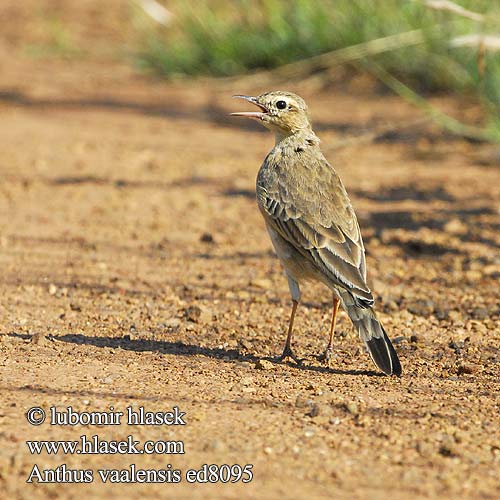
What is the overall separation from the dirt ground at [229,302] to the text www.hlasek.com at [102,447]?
A: 49mm

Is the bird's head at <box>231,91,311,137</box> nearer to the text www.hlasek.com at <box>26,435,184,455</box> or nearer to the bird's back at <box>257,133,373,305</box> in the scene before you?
the bird's back at <box>257,133,373,305</box>

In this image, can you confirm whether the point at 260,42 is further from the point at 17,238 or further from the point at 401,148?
the point at 17,238

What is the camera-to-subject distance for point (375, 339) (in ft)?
17.4

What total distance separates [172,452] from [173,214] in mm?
4599

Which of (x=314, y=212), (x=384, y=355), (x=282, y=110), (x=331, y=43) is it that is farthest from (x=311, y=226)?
(x=331, y=43)

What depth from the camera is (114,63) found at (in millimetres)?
14828

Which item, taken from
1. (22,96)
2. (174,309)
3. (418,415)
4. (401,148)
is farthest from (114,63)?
(418,415)

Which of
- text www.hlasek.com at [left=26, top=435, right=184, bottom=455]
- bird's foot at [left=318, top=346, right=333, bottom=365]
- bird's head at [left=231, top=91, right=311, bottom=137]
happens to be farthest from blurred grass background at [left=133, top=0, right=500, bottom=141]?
text www.hlasek.com at [left=26, top=435, right=184, bottom=455]

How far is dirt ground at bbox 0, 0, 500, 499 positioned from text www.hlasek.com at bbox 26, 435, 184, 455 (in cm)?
5

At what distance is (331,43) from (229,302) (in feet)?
19.0

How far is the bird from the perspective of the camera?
542 centimetres

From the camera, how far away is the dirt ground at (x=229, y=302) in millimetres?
4312

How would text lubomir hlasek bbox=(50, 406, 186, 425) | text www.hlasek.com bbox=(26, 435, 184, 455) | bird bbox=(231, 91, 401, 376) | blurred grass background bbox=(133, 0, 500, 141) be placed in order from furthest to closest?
blurred grass background bbox=(133, 0, 500, 141) < bird bbox=(231, 91, 401, 376) < text lubomir hlasek bbox=(50, 406, 186, 425) < text www.hlasek.com bbox=(26, 435, 184, 455)

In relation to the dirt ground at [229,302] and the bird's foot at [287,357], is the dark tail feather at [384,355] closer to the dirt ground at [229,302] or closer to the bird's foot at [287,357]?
the dirt ground at [229,302]
